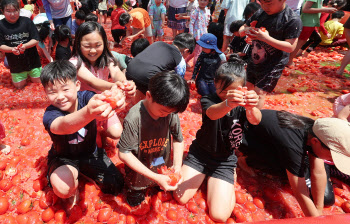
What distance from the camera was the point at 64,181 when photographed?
1.90 m

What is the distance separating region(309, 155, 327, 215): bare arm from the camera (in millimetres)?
2049

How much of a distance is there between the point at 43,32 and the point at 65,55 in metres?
1.26

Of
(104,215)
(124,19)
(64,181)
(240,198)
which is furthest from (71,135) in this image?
(124,19)

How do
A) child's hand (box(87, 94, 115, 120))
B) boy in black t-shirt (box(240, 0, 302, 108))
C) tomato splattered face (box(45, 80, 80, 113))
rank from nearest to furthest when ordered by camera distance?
child's hand (box(87, 94, 115, 120)), tomato splattered face (box(45, 80, 80, 113)), boy in black t-shirt (box(240, 0, 302, 108))

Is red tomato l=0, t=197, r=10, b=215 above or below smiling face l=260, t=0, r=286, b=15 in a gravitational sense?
below

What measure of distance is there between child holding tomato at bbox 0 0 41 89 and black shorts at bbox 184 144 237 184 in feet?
12.1

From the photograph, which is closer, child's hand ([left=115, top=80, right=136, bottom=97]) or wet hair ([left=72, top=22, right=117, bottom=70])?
child's hand ([left=115, top=80, right=136, bottom=97])

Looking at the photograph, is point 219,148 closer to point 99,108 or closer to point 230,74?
point 230,74

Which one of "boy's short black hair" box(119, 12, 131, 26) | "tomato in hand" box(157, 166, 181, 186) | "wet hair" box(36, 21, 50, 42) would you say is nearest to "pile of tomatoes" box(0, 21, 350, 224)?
"tomato in hand" box(157, 166, 181, 186)

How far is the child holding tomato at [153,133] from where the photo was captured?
166cm

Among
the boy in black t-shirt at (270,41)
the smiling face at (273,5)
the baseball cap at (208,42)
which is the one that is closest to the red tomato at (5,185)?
the boy in black t-shirt at (270,41)

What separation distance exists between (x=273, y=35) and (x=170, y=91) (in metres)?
2.11

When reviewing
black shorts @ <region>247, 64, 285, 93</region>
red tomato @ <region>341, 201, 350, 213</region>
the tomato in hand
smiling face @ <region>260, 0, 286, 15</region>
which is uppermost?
smiling face @ <region>260, 0, 286, 15</region>

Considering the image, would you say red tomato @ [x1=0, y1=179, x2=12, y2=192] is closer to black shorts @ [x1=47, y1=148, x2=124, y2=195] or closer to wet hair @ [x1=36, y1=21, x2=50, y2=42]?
black shorts @ [x1=47, y1=148, x2=124, y2=195]
